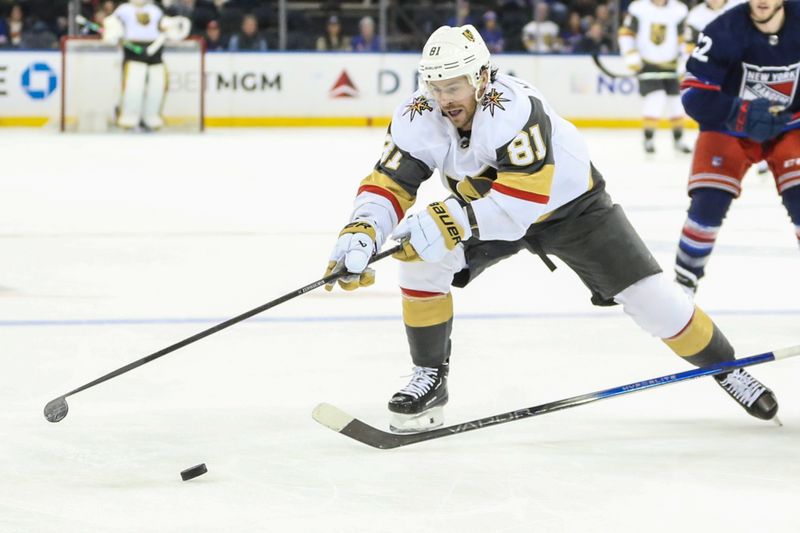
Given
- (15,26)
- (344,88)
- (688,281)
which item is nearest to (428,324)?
(688,281)

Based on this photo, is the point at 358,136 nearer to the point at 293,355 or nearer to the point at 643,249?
the point at 293,355

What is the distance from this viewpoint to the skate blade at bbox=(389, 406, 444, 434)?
9.62 ft

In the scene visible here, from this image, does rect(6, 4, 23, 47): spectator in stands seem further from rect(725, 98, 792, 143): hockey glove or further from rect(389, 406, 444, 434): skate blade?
rect(389, 406, 444, 434): skate blade

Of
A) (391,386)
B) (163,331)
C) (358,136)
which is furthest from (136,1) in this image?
(391,386)

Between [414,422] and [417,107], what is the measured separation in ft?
2.17

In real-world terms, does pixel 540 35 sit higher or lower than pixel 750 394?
lower

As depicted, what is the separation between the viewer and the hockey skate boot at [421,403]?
2.93 m

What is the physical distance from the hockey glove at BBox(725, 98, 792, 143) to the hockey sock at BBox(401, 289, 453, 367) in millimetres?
1202

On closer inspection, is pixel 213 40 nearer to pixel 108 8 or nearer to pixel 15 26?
pixel 108 8

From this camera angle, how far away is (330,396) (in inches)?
128

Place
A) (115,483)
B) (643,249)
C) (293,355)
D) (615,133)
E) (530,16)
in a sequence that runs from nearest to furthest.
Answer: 1. (115,483)
2. (643,249)
3. (293,355)
4. (615,133)
5. (530,16)

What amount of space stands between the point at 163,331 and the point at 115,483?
4.73 ft

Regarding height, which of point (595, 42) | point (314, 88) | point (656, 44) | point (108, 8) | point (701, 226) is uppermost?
point (701, 226)

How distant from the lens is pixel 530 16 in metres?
12.8
